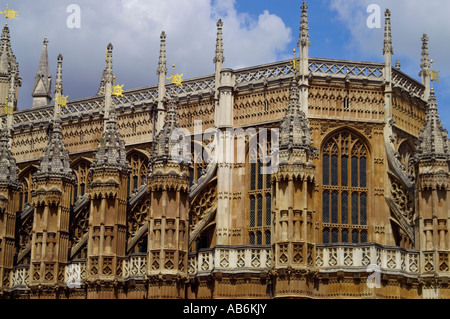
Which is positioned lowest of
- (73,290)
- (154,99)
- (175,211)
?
(73,290)

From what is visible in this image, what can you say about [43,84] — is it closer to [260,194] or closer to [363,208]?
[260,194]

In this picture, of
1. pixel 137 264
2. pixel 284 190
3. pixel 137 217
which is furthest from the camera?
pixel 137 217

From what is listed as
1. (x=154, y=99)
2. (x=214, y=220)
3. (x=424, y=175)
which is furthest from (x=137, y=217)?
(x=424, y=175)

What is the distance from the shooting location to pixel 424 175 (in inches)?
1850

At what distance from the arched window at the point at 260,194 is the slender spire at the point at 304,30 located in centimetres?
466

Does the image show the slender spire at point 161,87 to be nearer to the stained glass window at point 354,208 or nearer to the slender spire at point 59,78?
the slender spire at point 59,78

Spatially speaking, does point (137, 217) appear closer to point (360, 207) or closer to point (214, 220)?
point (214, 220)

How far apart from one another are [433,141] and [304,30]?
31.2 ft

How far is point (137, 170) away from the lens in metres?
58.6

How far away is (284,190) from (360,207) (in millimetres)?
7172

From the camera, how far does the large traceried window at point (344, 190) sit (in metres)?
51.5

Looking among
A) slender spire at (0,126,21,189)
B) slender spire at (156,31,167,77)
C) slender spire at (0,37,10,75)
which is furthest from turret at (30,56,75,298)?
slender spire at (0,37,10,75)

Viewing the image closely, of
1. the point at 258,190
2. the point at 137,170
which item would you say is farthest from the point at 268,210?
the point at 137,170

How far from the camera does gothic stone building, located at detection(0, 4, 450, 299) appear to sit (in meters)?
46.0
